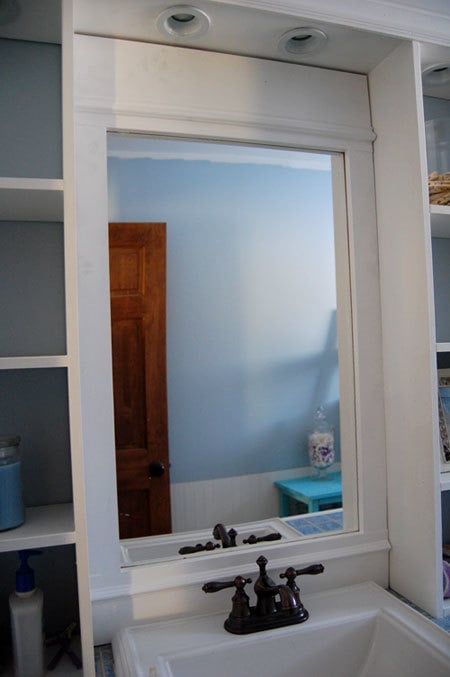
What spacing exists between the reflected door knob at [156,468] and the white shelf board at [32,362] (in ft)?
1.37

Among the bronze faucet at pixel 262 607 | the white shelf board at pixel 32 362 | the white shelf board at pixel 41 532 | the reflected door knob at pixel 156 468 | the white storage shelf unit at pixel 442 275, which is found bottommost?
the bronze faucet at pixel 262 607

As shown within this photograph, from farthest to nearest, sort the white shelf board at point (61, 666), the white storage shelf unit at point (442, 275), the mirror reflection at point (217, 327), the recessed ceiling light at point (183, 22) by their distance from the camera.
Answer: the white storage shelf unit at point (442, 275) < the mirror reflection at point (217, 327) < the recessed ceiling light at point (183, 22) < the white shelf board at point (61, 666)

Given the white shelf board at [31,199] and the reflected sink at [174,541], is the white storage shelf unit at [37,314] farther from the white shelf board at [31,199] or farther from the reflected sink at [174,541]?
the reflected sink at [174,541]

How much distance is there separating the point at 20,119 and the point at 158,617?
3.71 ft

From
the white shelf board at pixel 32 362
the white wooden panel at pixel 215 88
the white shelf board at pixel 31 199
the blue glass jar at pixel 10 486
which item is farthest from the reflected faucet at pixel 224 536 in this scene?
the white wooden panel at pixel 215 88

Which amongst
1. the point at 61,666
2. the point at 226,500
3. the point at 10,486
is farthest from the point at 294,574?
the point at 10,486

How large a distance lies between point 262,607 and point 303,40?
128cm

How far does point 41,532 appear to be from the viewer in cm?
102

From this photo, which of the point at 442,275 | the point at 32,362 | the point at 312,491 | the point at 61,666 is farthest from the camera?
the point at 442,275

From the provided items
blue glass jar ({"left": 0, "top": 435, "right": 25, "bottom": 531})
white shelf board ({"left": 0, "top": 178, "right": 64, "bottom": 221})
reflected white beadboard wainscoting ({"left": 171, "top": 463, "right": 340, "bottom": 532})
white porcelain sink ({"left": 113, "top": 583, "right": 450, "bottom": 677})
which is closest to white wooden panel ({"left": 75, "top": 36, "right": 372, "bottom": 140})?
white shelf board ({"left": 0, "top": 178, "right": 64, "bottom": 221})

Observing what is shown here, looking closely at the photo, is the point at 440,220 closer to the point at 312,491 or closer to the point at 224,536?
the point at 312,491

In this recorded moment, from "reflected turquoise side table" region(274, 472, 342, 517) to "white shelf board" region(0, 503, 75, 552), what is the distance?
20.7 inches

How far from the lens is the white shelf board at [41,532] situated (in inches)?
38.9

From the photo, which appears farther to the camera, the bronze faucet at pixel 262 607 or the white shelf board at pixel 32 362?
the bronze faucet at pixel 262 607
